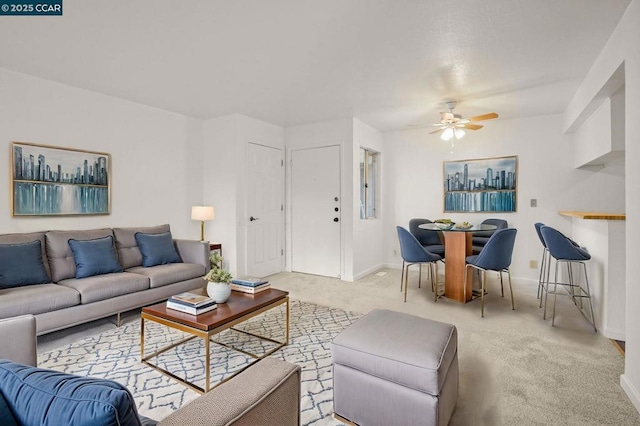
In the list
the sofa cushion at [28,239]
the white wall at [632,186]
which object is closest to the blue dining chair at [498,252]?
the white wall at [632,186]

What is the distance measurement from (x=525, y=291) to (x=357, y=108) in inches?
128

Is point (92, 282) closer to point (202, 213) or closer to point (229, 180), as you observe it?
point (202, 213)

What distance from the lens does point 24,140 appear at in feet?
10.5

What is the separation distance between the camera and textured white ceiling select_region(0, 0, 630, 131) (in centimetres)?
220

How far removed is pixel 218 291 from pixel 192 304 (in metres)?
0.23

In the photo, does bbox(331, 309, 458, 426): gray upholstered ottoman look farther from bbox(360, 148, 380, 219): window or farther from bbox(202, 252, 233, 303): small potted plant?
bbox(360, 148, 380, 219): window

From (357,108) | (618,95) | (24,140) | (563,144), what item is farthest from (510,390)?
(24,140)

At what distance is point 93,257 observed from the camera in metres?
3.17

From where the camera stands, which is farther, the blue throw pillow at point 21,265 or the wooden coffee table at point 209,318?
the blue throw pillow at point 21,265

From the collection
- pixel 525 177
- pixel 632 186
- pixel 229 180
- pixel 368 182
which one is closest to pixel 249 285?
pixel 229 180

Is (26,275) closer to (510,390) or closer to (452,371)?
(452,371)

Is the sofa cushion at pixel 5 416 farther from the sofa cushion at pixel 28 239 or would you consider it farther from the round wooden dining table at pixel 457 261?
the round wooden dining table at pixel 457 261

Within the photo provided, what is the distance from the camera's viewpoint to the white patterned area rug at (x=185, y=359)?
1.94m

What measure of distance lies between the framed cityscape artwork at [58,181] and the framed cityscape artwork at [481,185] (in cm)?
474
